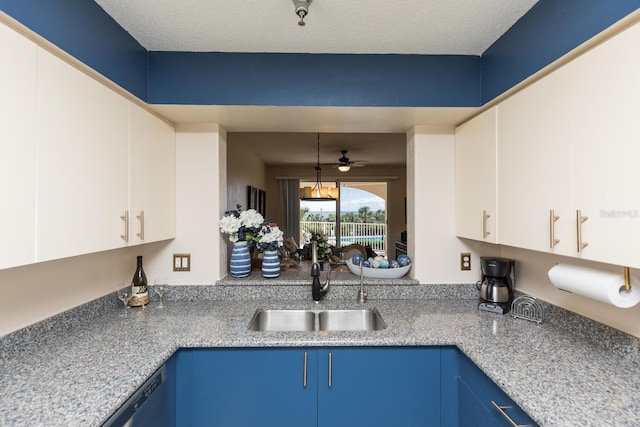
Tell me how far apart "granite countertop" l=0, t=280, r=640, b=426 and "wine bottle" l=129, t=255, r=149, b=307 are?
0.19ft

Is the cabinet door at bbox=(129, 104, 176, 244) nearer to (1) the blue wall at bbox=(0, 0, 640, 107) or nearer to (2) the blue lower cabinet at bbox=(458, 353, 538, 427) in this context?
(1) the blue wall at bbox=(0, 0, 640, 107)

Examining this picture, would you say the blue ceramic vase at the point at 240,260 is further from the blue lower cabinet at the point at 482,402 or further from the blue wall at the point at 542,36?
the blue wall at the point at 542,36

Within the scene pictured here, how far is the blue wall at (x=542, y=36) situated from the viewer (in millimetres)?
1054

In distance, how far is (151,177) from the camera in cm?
179

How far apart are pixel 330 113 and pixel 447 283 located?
1305 millimetres

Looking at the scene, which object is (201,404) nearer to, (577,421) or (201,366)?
(201,366)

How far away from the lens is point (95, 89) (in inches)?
52.8

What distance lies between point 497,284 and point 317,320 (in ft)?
3.44

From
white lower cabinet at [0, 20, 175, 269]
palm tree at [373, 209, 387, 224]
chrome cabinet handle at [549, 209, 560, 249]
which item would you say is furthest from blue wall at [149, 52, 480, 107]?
palm tree at [373, 209, 387, 224]

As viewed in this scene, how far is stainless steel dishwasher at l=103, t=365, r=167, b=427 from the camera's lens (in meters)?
1.05

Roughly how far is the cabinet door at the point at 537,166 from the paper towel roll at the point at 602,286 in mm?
154

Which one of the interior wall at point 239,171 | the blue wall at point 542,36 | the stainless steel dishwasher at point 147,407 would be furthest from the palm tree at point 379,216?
the stainless steel dishwasher at point 147,407

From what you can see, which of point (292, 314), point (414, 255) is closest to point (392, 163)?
point (414, 255)

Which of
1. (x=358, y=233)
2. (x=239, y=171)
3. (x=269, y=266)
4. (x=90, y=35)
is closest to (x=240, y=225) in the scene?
(x=269, y=266)
